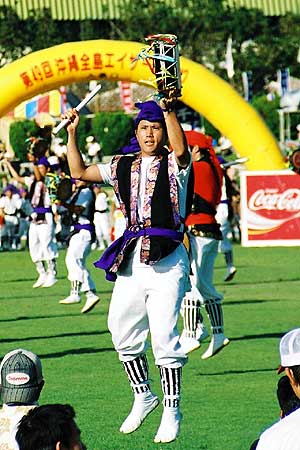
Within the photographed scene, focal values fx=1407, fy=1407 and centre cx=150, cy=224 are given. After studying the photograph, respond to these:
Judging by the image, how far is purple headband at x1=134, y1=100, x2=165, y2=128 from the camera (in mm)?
8680

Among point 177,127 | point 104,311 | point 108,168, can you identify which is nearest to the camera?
point 177,127

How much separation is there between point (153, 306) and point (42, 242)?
1233 cm

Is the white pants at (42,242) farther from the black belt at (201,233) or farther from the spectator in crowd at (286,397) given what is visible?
the spectator in crowd at (286,397)

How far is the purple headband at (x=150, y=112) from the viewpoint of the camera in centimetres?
868

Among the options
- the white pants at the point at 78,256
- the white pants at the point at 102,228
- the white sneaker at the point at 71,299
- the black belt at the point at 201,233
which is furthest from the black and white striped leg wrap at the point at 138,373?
the white pants at the point at 102,228

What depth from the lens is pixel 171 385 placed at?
8805 millimetres

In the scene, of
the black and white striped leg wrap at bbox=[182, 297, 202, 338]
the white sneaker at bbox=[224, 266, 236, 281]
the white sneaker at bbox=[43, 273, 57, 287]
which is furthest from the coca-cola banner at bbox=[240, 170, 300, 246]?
the black and white striped leg wrap at bbox=[182, 297, 202, 338]

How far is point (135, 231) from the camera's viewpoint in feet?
29.0

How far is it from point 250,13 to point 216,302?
49677mm

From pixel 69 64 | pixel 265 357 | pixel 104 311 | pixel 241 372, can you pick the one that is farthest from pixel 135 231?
pixel 69 64

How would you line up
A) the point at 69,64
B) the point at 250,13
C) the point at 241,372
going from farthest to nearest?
the point at 250,13 → the point at 69,64 → the point at 241,372

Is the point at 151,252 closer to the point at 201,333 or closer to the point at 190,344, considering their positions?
the point at 190,344

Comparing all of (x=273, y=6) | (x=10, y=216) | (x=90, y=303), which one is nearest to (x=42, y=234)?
(x=90, y=303)

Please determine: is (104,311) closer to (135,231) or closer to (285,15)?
(135,231)
